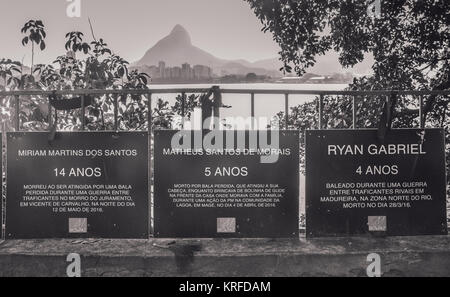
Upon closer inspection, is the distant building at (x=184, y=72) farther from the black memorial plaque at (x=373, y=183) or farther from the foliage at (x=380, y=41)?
Result: the black memorial plaque at (x=373, y=183)

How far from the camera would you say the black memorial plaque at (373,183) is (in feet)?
10.4

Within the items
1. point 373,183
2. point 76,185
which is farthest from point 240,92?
point 76,185

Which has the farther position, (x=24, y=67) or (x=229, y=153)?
(x=24, y=67)

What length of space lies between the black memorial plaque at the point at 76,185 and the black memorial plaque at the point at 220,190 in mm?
152

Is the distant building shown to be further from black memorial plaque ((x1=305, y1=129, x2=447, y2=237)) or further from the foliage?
black memorial plaque ((x1=305, y1=129, x2=447, y2=237))

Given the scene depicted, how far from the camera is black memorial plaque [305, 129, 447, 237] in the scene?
3.18m

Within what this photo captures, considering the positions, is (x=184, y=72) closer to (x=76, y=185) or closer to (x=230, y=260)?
(x=76, y=185)

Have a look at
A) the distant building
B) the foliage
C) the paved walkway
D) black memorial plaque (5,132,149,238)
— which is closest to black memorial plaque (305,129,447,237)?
the paved walkway

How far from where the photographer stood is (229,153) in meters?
3.15

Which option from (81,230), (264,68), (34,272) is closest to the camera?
(34,272)

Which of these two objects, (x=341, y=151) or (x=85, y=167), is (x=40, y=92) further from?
(x=341, y=151)

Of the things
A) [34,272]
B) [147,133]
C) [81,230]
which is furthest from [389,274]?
[34,272]

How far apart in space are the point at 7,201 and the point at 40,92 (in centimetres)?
83

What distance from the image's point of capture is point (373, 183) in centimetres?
318
